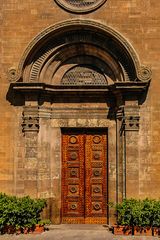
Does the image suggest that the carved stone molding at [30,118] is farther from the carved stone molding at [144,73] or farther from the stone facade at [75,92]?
the carved stone molding at [144,73]

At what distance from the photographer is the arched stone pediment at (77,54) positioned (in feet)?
40.2

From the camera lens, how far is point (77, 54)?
13.2 m

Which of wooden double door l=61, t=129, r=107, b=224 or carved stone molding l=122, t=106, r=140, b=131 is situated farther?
wooden double door l=61, t=129, r=107, b=224

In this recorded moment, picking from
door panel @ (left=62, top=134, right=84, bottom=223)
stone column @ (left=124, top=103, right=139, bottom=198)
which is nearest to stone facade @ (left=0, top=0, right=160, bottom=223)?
stone column @ (left=124, top=103, right=139, bottom=198)

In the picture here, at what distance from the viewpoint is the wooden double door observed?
13.0 metres

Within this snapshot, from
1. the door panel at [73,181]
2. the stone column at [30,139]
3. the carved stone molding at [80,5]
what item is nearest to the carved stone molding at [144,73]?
the carved stone molding at [80,5]

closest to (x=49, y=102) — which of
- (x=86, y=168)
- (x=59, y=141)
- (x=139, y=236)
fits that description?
(x=59, y=141)

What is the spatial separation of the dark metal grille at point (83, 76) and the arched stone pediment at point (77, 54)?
0.15 meters

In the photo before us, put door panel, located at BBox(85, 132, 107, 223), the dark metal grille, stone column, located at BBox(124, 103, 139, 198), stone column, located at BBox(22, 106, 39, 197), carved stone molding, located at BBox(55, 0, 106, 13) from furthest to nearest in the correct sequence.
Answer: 1. the dark metal grille
2. door panel, located at BBox(85, 132, 107, 223)
3. carved stone molding, located at BBox(55, 0, 106, 13)
4. stone column, located at BBox(22, 106, 39, 197)
5. stone column, located at BBox(124, 103, 139, 198)

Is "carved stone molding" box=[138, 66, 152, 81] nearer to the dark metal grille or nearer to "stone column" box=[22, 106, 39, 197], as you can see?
the dark metal grille

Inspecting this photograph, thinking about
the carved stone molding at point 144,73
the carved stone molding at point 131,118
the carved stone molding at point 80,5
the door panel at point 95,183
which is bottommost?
the door panel at point 95,183

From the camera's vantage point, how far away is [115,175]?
1284 centimetres

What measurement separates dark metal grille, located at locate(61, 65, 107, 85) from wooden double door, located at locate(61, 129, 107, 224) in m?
1.53

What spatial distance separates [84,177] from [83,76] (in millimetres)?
3194
